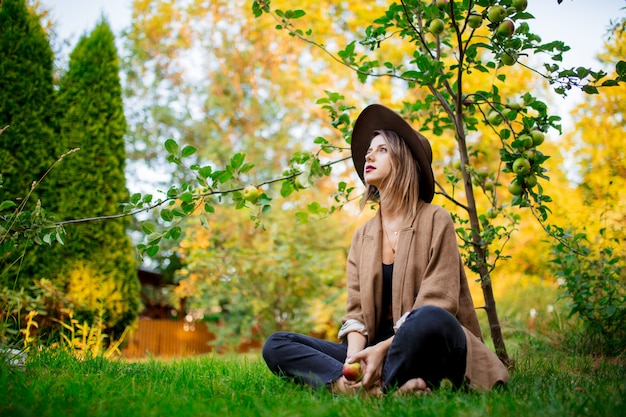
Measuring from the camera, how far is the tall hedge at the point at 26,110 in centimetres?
489

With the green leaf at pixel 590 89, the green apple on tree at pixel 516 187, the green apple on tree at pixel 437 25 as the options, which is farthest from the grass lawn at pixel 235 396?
the green apple on tree at pixel 437 25

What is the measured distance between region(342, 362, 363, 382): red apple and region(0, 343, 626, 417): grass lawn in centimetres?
10

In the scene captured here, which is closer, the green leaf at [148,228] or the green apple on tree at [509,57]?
the green apple on tree at [509,57]

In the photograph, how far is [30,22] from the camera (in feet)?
17.1

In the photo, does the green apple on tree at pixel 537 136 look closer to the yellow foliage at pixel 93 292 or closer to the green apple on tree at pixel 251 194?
the green apple on tree at pixel 251 194

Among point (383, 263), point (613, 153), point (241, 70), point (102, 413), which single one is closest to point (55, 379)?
point (102, 413)

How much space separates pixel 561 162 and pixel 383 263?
6.73 m

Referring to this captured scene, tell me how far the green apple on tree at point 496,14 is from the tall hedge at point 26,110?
182 inches

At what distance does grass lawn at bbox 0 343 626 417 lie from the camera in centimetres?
138

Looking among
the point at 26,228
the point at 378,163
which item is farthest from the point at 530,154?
the point at 26,228

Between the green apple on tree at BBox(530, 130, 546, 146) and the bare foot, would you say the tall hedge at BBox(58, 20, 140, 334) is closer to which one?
the bare foot

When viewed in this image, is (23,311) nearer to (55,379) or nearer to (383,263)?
(55,379)

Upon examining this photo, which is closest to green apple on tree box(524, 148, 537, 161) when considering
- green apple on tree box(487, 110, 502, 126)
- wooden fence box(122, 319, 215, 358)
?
green apple on tree box(487, 110, 502, 126)

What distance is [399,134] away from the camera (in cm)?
235
